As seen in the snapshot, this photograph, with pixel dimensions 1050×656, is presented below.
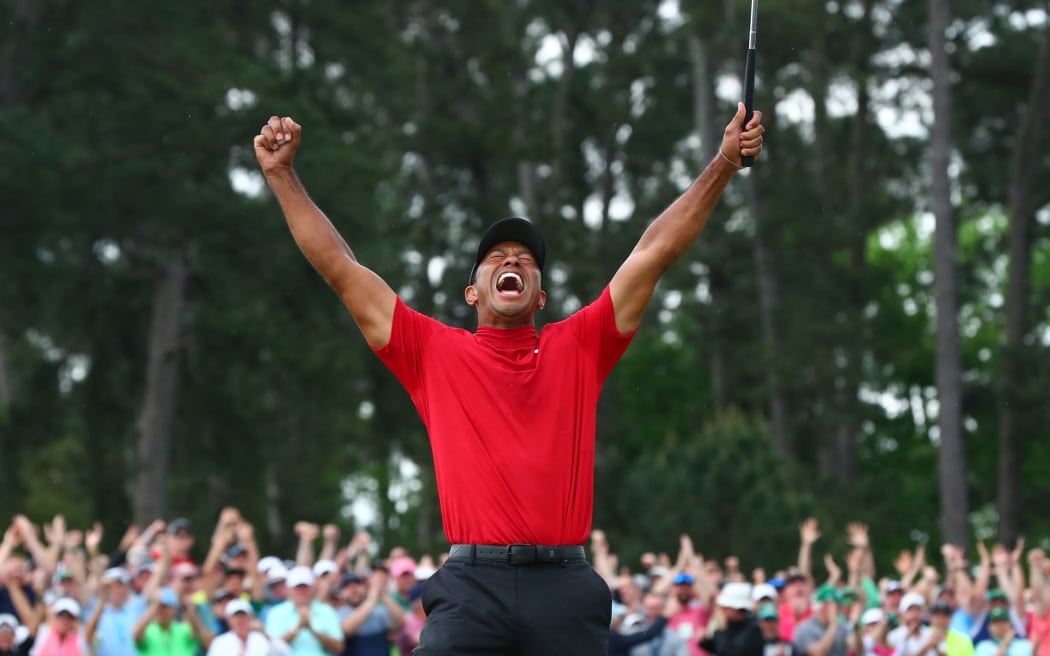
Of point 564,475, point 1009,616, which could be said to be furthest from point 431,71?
point 564,475

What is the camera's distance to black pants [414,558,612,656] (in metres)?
5.07

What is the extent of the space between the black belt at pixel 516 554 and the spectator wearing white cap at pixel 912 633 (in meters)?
9.18

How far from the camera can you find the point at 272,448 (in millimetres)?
34656

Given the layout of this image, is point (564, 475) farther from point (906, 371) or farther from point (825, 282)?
point (906, 371)

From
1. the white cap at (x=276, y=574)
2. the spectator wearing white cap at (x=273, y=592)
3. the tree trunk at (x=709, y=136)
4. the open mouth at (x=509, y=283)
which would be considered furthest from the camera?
the tree trunk at (x=709, y=136)

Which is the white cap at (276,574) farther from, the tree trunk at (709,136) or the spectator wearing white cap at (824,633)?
the tree trunk at (709,136)

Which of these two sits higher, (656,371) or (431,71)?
(431,71)

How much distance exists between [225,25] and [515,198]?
9.81 metres

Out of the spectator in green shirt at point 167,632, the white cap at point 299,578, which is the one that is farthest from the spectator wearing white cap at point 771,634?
the spectator in green shirt at point 167,632

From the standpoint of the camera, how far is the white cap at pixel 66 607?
12.6 meters

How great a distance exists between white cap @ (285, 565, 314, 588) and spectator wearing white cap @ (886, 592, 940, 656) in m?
4.48

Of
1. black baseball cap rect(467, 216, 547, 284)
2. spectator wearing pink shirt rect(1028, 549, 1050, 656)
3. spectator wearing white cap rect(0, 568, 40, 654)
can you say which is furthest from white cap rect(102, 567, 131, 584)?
black baseball cap rect(467, 216, 547, 284)

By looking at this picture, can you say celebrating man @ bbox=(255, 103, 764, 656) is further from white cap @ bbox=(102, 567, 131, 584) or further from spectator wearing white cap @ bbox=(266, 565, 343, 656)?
white cap @ bbox=(102, 567, 131, 584)

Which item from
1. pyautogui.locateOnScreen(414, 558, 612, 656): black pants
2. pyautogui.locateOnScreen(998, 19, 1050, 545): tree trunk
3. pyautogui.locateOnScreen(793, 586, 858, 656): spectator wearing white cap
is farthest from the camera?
pyautogui.locateOnScreen(998, 19, 1050, 545): tree trunk
